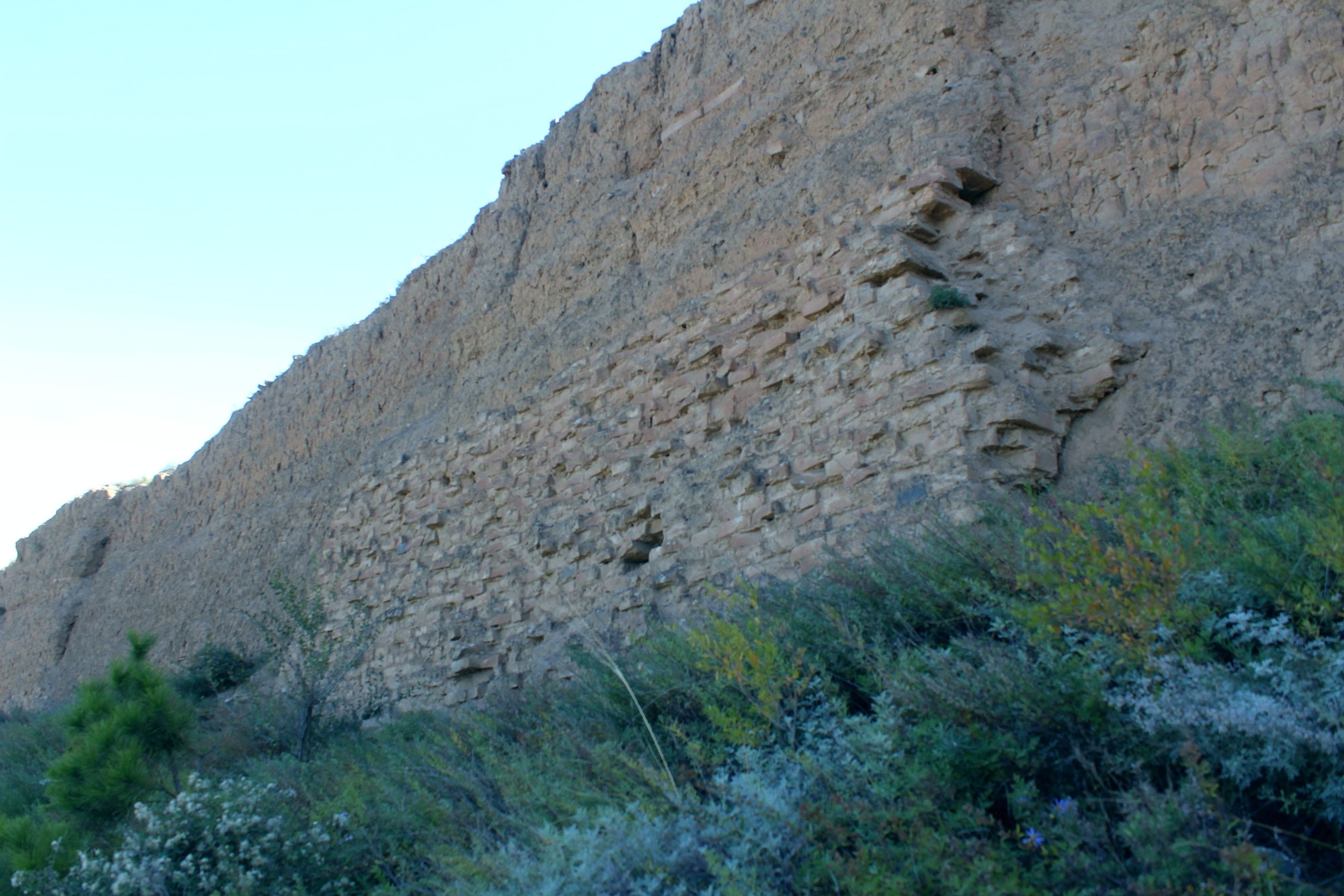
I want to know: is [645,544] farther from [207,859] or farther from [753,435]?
[207,859]

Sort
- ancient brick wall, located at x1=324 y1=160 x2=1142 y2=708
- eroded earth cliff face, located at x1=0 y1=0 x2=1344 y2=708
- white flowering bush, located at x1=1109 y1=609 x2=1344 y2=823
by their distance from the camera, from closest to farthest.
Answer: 1. white flowering bush, located at x1=1109 y1=609 x2=1344 y2=823
2. eroded earth cliff face, located at x1=0 y1=0 x2=1344 y2=708
3. ancient brick wall, located at x1=324 y1=160 x2=1142 y2=708

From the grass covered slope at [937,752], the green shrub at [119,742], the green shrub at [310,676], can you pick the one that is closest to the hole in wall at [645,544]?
the grass covered slope at [937,752]

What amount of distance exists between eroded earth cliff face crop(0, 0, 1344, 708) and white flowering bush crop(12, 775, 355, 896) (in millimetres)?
2795

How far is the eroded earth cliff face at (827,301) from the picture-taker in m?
5.20

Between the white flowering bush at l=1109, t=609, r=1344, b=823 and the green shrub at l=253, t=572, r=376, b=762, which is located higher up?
the green shrub at l=253, t=572, r=376, b=762

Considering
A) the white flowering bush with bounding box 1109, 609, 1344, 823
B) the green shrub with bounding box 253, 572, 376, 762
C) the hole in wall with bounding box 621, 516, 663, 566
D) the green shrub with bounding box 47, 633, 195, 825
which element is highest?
the green shrub with bounding box 47, 633, 195, 825

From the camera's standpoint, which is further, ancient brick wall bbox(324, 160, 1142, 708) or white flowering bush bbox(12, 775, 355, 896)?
ancient brick wall bbox(324, 160, 1142, 708)

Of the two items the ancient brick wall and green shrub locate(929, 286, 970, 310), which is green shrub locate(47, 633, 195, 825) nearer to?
A: the ancient brick wall

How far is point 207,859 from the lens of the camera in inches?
157

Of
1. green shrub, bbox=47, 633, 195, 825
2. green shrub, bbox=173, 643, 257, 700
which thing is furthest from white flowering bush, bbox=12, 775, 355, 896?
green shrub, bbox=173, 643, 257, 700

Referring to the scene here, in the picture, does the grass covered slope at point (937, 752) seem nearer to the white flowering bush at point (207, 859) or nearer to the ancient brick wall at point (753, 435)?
the white flowering bush at point (207, 859)

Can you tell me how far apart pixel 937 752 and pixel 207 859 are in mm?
3172

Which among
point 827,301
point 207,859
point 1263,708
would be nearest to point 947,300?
point 827,301

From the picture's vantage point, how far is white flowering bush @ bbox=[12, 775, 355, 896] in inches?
154
